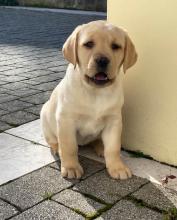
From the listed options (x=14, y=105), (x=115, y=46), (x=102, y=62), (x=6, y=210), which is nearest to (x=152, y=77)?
(x=115, y=46)

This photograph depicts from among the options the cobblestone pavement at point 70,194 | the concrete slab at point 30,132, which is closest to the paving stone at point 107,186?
the cobblestone pavement at point 70,194

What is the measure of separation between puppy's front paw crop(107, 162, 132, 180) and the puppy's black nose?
0.72m

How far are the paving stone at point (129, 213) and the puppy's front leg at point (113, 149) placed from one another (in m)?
0.41

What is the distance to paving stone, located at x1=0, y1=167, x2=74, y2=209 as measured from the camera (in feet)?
9.20

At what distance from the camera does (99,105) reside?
10.3ft

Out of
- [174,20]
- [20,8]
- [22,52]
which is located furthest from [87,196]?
[20,8]

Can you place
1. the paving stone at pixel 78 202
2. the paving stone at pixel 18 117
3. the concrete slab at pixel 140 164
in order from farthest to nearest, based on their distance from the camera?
the paving stone at pixel 18 117 → the concrete slab at pixel 140 164 → the paving stone at pixel 78 202

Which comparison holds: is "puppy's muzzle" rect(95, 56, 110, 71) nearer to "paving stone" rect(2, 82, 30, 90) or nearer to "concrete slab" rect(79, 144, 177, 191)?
"concrete slab" rect(79, 144, 177, 191)

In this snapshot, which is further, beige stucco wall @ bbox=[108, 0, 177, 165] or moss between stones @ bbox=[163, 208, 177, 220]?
beige stucco wall @ bbox=[108, 0, 177, 165]

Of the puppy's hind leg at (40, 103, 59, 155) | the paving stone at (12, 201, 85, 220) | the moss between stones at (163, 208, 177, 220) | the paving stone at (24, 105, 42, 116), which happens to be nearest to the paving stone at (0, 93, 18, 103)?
the paving stone at (24, 105, 42, 116)

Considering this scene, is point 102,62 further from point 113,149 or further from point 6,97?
point 6,97

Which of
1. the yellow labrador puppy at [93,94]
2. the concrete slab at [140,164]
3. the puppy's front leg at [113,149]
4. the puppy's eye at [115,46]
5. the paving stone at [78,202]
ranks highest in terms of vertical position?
the puppy's eye at [115,46]

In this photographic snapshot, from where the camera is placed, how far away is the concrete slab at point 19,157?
3.20 meters

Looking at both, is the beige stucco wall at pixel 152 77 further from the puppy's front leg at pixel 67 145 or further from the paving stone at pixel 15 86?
the paving stone at pixel 15 86
